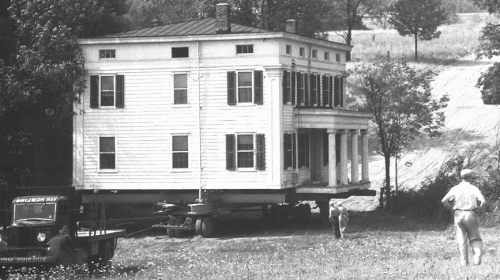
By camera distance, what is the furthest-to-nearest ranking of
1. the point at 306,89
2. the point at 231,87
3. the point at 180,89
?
1. the point at 306,89
2. the point at 180,89
3. the point at 231,87

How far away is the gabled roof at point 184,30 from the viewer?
150 ft

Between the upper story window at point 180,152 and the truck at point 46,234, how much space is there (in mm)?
14563

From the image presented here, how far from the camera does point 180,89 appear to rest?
4556cm

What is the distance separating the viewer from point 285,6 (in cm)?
6469

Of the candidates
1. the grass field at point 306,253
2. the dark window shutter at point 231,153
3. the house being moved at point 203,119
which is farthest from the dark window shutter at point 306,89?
the grass field at point 306,253

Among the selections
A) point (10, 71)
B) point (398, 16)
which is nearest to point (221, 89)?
point (10, 71)

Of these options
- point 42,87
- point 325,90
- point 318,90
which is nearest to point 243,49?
point 318,90

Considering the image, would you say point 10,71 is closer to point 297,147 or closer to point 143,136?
point 143,136

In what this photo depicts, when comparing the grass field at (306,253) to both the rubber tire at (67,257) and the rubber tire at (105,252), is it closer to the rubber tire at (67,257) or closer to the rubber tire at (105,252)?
the rubber tire at (105,252)

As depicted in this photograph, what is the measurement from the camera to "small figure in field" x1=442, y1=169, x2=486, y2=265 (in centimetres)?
2248

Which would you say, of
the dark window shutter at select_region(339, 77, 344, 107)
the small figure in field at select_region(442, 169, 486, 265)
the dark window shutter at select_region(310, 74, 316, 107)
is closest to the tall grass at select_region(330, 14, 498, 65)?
the dark window shutter at select_region(339, 77, 344, 107)

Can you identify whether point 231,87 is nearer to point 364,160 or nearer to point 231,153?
point 231,153

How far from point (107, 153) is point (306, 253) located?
1639 centimetres

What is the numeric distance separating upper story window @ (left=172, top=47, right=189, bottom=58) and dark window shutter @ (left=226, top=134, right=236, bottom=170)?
4134 mm
